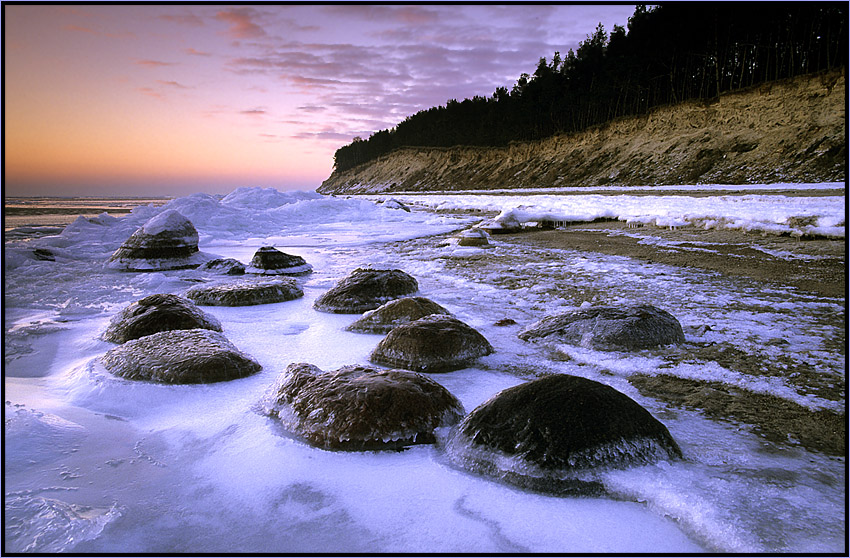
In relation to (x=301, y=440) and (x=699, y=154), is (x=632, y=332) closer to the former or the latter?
(x=301, y=440)

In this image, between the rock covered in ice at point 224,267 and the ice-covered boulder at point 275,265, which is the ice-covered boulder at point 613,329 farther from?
the rock covered in ice at point 224,267

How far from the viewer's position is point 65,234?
10820mm

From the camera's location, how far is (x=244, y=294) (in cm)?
491

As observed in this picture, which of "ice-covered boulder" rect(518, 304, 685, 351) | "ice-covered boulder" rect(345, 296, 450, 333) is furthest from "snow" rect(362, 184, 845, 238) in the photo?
"ice-covered boulder" rect(345, 296, 450, 333)

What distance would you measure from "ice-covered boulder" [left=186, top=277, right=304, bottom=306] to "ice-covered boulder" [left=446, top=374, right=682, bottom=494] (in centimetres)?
345

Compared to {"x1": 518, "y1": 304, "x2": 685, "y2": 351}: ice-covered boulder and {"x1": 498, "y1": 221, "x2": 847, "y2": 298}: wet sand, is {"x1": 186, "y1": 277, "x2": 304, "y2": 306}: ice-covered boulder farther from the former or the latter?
{"x1": 498, "y1": 221, "x2": 847, "y2": 298}: wet sand

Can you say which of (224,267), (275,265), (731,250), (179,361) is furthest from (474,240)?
(179,361)

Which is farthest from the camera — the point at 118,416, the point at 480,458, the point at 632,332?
the point at 632,332

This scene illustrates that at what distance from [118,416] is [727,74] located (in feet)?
131

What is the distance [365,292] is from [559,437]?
306 centimetres

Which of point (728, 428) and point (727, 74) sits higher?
point (727, 74)

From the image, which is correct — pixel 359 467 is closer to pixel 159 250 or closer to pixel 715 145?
pixel 159 250

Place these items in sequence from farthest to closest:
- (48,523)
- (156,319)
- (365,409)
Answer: (156,319) → (365,409) → (48,523)

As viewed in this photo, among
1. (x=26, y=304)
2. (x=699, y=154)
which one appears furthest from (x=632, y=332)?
(x=699, y=154)
